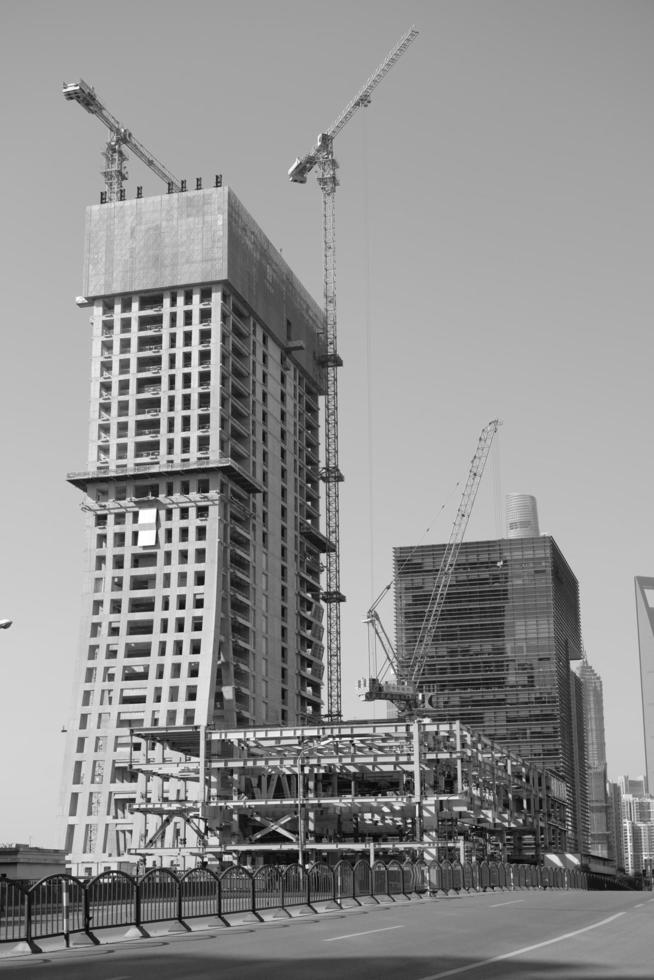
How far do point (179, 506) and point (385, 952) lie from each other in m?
128

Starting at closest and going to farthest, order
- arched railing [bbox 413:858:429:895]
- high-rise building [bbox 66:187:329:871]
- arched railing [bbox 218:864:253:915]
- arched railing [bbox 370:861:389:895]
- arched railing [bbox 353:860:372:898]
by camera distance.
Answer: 1. arched railing [bbox 218:864:253:915]
2. arched railing [bbox 353:860:372:898]
3. arched railing [bbox 370:861:389:895]
4. arched railing [bbox 413:858:429:895]
5. high-rise building [bbox 66:187:329:871]

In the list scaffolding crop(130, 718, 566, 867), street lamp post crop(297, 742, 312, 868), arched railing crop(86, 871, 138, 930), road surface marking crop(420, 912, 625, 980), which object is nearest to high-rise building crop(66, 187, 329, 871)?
scaffolding crop(130, 718, 566, 867)

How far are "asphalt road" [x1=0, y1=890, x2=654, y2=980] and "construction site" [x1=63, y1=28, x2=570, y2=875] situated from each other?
78880 millimetres

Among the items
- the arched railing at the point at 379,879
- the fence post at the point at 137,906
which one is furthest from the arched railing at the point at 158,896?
the arched railing at the point at 379,879

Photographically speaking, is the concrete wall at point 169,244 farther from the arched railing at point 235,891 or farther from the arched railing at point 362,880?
the arched railing at point 235,891

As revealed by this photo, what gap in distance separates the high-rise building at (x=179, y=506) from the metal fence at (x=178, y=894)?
8692cm

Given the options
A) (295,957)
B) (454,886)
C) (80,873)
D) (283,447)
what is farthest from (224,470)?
(295,957)

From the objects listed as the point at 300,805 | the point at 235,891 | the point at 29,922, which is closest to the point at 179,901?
the point at 235,891

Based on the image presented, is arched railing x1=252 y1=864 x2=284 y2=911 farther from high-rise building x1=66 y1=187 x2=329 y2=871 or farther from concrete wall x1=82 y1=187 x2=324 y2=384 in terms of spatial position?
concrete wall x1=82 y1=187 x2=324 y2=384

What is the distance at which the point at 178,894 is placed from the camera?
122ft

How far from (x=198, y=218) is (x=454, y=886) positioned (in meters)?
113

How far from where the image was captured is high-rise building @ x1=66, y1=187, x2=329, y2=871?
142625 millimetres

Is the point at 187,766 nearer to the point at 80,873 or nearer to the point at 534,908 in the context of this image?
the point at 80,873

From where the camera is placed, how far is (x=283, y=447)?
180 m
